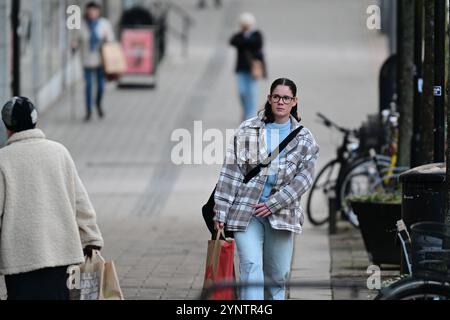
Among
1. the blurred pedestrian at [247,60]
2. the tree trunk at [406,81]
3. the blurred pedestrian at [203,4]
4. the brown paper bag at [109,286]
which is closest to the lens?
the brown paper bag at [109,286]

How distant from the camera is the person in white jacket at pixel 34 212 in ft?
22.7

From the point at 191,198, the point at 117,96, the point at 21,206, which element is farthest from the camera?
the point at 117,96

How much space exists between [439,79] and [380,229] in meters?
2.23

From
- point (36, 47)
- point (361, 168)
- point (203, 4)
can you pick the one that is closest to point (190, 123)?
point (36, 47)

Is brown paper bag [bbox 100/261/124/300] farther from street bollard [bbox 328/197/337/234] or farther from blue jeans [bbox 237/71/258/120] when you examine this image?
blue jeans [bbox 237/71/258/120]

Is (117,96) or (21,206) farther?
(117,96)

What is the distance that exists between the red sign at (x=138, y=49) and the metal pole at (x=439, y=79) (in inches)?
621

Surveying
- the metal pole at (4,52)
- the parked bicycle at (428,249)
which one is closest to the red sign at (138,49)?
the metal pole at (4,52)

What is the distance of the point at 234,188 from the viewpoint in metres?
7.86

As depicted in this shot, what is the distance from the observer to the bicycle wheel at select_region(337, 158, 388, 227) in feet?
44.0

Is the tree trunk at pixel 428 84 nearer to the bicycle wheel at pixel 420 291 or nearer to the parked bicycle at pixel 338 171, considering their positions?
the parked bicycle at pixel 338 171
